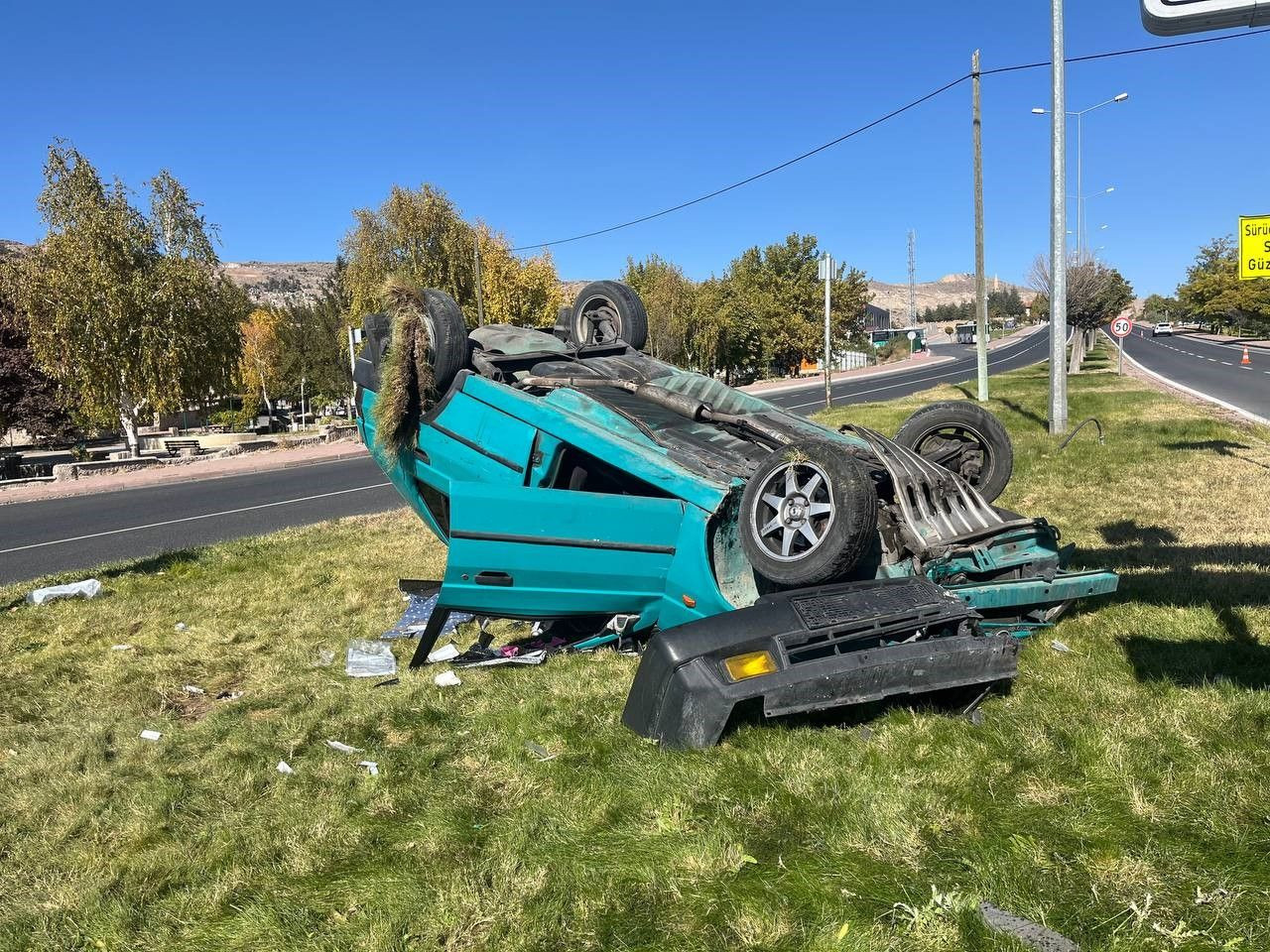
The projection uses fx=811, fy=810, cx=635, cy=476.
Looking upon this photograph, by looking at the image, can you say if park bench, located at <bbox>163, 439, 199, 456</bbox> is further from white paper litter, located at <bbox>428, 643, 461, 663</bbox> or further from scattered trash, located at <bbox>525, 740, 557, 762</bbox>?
scattered trash, located at <bbox>525, 740, 557, 762</bbox>

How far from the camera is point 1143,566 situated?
596 centimetres

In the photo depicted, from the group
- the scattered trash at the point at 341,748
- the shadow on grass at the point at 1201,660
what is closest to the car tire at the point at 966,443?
the shadow on grass at the point at 1201,660

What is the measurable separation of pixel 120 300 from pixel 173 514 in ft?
39.9

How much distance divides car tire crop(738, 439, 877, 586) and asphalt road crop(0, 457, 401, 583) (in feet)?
27.4

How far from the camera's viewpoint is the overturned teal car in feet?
11.2

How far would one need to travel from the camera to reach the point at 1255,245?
7352mm

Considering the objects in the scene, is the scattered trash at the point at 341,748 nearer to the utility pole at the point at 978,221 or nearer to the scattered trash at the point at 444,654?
the scattered trash at the point at 444,654

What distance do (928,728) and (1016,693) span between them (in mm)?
637

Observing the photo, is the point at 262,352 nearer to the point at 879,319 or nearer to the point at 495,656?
the point at 495,656

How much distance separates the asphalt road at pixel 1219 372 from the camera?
20.5 metres

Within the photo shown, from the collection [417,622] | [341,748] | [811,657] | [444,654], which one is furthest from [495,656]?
[811,657]

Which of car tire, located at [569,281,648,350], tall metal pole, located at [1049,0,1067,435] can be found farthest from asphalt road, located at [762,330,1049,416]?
car tire, located at [569,281,648,350]

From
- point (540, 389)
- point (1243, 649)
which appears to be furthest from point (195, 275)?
point (1243, 649)

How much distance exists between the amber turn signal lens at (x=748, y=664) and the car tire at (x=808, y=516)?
16.4 inches
